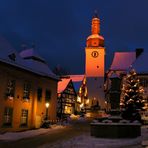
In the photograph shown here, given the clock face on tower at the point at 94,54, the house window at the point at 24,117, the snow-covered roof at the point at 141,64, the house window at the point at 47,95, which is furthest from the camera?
the clock face on tower at the point at 94,54

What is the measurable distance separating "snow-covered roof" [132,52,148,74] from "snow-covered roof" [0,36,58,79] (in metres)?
25.8

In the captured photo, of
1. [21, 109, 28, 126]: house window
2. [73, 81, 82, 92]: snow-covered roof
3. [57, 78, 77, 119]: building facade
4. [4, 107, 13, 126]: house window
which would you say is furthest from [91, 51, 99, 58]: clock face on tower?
[4, 107, 13, 126]: house window

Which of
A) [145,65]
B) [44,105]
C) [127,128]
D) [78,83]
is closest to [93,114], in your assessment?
[145,65]

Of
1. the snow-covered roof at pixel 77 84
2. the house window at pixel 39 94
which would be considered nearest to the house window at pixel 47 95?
the house window at pixel 39 94

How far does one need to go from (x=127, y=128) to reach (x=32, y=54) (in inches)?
821

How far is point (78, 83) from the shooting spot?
101m

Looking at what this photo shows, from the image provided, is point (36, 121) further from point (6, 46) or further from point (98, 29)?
point (98, 29)

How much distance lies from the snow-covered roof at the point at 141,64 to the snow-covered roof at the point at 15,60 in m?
25.8

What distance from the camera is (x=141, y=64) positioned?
6912 centimetres

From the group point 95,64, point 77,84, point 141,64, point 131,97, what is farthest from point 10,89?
point 95,64

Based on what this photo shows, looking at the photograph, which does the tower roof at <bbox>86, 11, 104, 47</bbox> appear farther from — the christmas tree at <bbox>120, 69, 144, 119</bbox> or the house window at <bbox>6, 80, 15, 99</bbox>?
the house window at <bbox>6, 80, 15, 99</bbox>

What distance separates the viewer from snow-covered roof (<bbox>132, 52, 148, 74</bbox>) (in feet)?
218

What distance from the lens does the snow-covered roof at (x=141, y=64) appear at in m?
66.4

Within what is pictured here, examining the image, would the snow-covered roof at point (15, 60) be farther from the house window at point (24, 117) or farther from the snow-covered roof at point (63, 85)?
the snow-covered roof at point (63, 85)
